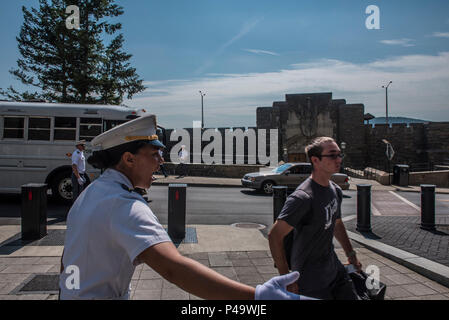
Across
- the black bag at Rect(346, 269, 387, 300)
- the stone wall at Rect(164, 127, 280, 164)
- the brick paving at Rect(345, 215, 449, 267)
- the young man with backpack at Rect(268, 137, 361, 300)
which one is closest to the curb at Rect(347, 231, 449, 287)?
the brick paving at Rect(345, 215, 449, 267)

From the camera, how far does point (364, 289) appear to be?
2.33 meters

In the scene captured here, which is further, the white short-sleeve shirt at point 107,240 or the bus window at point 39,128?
the bus window at point 39,128

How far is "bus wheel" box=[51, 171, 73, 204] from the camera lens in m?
10.1

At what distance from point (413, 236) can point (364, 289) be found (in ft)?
17.8

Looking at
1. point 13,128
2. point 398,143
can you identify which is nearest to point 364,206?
point 13,128

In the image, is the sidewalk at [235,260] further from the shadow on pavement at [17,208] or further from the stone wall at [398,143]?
the stone wall at [398,143]

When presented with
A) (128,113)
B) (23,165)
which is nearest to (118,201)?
(128,113)

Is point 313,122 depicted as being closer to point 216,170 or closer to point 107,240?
point 216,170

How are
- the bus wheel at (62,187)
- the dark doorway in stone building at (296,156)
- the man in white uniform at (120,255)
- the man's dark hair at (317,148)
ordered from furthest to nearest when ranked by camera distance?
the dark doorway in stone building at (296,156)
the bus wheel at (62,187)
the man's dark hair at (317,148)
the man in white uniform at (120,255)

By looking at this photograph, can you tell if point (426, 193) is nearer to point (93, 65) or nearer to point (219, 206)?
point (219, 206)

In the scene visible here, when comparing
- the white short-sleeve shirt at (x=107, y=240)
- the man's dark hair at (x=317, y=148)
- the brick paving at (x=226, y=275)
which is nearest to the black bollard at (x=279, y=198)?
the brick paving at (x=226, y=275)

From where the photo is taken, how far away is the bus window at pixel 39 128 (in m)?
10.2

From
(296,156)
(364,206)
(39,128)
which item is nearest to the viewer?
(364,206)

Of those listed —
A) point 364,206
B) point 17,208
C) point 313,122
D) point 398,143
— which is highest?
point 313,122
